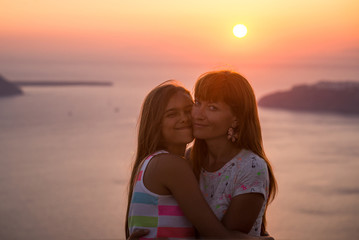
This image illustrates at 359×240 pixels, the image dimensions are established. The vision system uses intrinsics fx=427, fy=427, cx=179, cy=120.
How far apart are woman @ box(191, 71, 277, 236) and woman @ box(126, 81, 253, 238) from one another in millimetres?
130

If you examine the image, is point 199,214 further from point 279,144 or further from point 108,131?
point 108,131

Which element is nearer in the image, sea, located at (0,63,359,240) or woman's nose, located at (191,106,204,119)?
woman's nose, located at (191,106,204,119)

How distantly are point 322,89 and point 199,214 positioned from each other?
52.3 m

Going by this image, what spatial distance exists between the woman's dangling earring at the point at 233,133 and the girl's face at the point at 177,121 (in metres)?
0.24

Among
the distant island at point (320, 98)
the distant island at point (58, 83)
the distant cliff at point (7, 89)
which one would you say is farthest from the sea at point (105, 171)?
the distant island at point (58, 83)

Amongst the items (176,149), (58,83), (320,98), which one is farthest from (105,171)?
(58,83)

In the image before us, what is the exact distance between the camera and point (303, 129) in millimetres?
46312

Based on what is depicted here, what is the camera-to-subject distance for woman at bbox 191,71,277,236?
240 centimetres

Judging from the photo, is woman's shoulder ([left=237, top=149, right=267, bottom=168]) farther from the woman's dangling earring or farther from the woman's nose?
the woman's nose

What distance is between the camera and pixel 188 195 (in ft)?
7.68

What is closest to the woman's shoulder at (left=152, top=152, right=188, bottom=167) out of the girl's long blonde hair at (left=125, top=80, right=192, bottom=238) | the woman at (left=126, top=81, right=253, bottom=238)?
the woman at (left=126, top=81, right=253, bottom=238)

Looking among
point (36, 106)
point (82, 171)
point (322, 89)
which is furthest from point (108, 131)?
point (322, 89)

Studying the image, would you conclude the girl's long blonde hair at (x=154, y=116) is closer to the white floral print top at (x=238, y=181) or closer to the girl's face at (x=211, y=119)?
the girl's face at (x=211, y=119)

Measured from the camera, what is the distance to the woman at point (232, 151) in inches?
94.7
